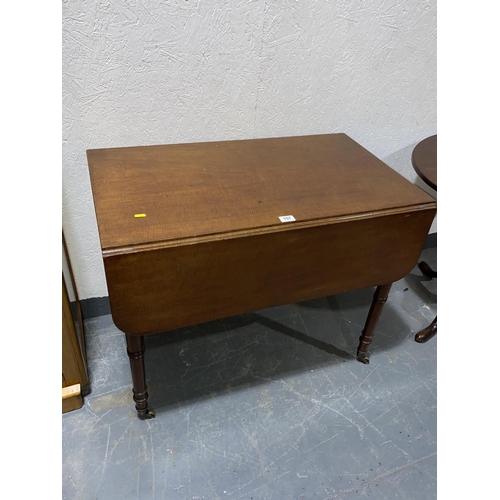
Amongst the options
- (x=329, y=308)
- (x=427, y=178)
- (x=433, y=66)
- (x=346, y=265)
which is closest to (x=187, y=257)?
(x=346, y=265)

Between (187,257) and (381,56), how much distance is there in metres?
1.07

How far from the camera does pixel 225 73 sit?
1254 mm

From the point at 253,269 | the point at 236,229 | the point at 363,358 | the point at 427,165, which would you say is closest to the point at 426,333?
the point at 363,358

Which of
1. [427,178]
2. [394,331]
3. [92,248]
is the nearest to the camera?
[427,178]

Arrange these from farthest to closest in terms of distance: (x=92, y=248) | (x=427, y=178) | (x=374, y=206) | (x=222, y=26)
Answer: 1. (x=92, y=248)
2. (x=427, y=178)
3. (x=222, y=26)
4. (x=374, y=206)

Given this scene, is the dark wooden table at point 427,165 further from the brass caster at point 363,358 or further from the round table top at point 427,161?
the brass caster at point 363,358

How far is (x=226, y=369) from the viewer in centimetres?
147

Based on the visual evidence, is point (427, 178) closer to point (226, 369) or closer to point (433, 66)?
point (433, 66)

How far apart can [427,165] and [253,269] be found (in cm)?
81

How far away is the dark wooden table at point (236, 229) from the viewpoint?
90cm

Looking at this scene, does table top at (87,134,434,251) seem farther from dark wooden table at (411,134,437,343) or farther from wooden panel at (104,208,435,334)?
dark wooden table at (411,134,437,343)

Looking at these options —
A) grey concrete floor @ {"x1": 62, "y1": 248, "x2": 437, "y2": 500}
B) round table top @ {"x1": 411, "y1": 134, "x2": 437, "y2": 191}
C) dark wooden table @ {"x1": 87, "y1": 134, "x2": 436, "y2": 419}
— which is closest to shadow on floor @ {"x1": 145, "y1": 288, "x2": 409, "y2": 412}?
grey concrete floor @ {"x1": 62, "y1": 248, "x2": 437, "y2": 500}

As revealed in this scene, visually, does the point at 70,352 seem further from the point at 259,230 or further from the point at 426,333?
the point at 426,333

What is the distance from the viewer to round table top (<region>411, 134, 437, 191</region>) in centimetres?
133
